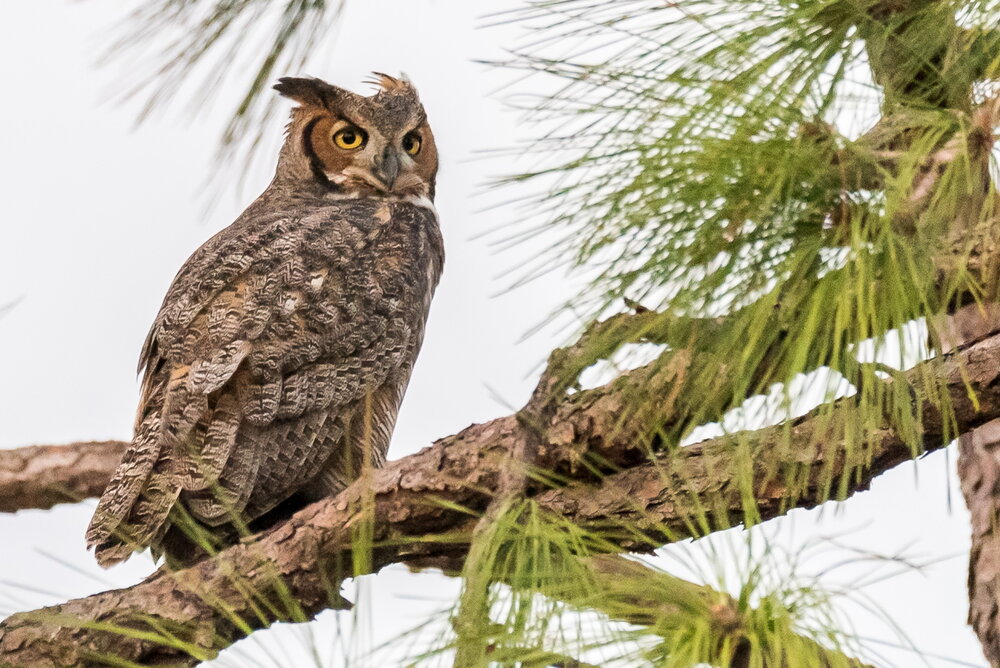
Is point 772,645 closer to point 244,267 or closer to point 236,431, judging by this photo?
point 236,431

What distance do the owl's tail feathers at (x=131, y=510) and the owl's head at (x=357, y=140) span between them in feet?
2.94

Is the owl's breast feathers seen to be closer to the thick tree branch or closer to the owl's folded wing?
the owl's folded wing

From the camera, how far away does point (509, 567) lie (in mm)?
1056

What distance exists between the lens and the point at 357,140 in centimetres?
259

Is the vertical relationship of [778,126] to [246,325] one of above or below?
below

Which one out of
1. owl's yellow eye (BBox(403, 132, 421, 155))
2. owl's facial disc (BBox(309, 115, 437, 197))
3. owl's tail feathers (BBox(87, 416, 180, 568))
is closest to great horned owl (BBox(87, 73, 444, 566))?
owl's tail feathers (BBox(87, 416, 180, 568))

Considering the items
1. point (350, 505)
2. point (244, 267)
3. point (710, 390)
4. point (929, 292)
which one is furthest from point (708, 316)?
point (244, 267)

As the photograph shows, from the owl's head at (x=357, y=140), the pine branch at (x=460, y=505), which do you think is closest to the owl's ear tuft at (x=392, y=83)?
the owl's head at (x=357, y=140)

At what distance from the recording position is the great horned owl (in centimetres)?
188

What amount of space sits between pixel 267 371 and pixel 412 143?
2.75 feet

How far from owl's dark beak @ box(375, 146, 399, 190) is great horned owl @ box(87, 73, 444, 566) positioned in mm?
90

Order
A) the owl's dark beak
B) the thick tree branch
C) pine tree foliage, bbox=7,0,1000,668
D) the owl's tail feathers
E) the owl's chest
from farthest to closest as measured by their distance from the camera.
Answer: the owl's dark beak → the owl's chest → the thick tree branch → the owl's tail feathers → pine tree foliage, bbox=7,0,1000,668

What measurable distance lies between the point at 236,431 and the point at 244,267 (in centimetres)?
33

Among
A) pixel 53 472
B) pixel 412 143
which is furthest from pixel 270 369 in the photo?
pixel 412 143
